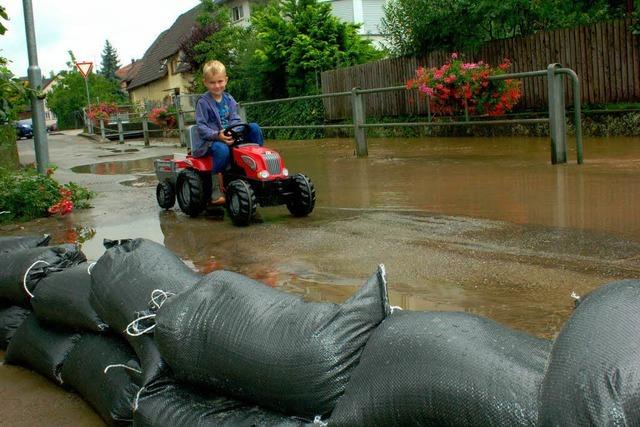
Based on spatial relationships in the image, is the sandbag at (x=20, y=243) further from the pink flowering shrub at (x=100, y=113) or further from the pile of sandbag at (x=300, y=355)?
the pink flowering shrub at (x=100, y=113)

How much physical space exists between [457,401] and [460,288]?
2.46 m

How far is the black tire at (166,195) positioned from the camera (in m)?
7.91

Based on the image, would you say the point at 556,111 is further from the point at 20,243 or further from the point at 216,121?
the point at 20,243

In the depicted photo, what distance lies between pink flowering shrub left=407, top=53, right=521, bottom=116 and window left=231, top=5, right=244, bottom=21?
3186 cm

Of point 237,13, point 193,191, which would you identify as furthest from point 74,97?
point 193,191

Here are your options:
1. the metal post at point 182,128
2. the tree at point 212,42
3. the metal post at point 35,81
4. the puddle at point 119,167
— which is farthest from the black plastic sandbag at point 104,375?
the tree at point 212,42

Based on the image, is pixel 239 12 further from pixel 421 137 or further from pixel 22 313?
pixel 22 313

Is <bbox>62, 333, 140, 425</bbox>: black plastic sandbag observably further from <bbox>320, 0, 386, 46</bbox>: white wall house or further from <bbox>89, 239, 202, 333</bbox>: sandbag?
<bbox>320, 0, 386, 46</bbox>: white wall house

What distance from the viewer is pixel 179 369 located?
2.71 metres

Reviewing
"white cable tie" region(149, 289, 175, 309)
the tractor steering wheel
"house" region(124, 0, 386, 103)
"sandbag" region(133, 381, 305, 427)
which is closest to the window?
"house" region(124, 0, 386, 103)

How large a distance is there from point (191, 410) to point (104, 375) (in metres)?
0.67

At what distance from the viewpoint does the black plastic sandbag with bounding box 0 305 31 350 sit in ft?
13.6

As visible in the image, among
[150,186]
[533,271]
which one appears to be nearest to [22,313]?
[533,271]

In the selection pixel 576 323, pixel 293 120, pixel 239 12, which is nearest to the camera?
pixel 576 323
